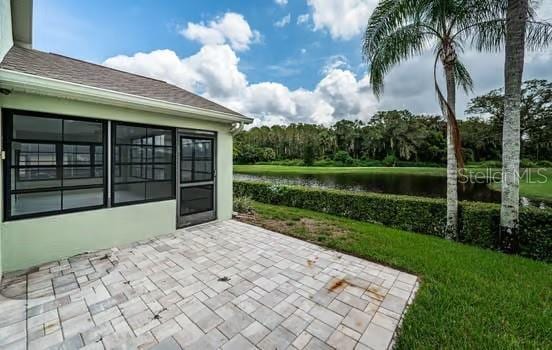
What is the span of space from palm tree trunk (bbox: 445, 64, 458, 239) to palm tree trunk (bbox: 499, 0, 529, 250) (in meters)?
0.82

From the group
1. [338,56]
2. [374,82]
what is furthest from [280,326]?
[338,56]

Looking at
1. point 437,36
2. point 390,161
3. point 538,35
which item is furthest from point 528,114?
point 437,36

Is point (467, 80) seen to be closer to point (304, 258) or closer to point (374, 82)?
point (374, 82)

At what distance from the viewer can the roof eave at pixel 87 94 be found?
9.00 ft

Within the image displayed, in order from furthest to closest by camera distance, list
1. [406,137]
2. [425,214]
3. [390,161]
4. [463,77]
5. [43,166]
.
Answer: [390,161], [406,137], [463,77], [425,214], [43,166]

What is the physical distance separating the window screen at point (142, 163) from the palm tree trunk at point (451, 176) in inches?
235

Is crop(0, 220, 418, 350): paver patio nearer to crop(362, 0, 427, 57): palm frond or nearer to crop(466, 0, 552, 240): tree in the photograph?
crop(466, 0, 552, 240): tree

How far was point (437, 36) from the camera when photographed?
5098 mm

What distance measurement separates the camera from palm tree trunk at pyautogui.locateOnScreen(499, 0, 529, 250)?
4.09 meters

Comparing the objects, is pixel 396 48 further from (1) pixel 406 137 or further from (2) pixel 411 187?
(1) pixel 406 137

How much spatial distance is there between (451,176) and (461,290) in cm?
311

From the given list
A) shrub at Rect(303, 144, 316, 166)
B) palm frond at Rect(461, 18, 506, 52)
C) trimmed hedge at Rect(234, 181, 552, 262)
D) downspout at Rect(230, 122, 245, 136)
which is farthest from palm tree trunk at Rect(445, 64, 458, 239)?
shrub at Rect(303, 144, 316, 166)

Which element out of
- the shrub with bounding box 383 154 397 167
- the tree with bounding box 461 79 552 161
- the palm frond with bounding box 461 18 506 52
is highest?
the tree with bounding box 461 79 552 161

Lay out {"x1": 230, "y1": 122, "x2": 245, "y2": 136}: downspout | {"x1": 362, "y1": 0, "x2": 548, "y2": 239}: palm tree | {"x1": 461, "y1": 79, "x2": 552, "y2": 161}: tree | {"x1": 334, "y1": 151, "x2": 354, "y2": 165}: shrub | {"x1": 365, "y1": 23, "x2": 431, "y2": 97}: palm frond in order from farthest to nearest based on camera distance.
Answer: {"x1": 334, "y1": 151, "x2": 354, "y2": 165}: shrub < {"x1": 461, "y1": 79, "x2": 552, "y2": 161}: tree < {"x1": 230, "y1": 122, "x2": 245, "y2": 136}: downspout < {"x1": 365, "y1": 23, "x2": 431, "y2": 97}: palm frond < {"x1": 362, "y1": 0, "x2": 548, "y2": 239}: palm tree
